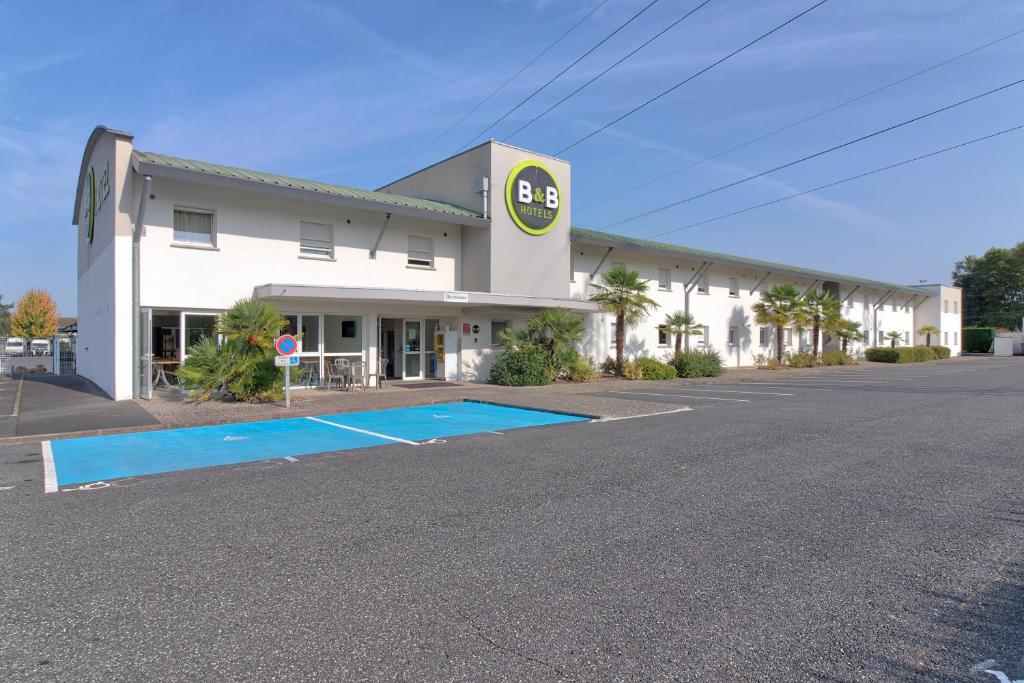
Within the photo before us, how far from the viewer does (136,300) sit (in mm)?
14047

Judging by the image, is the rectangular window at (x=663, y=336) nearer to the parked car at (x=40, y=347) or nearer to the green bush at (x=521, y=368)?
the green bush at (x=521, y=368)

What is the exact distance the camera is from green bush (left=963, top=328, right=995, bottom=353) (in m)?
63.9

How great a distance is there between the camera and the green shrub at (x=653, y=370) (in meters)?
23.2

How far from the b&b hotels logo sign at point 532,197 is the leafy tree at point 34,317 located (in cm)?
4904

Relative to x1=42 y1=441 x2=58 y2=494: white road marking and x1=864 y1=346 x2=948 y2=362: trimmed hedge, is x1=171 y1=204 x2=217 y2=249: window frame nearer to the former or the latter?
x1=42 y1=441 x2=58 y2=494: white road marking

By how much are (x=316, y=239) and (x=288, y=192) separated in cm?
186

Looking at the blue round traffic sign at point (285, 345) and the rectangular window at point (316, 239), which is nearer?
the blue round traffic sign at point (285, 345)

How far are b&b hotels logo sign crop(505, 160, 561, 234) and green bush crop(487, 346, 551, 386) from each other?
4.31 metres

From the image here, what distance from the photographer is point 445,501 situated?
19.5 ft

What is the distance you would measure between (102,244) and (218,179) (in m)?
5.29

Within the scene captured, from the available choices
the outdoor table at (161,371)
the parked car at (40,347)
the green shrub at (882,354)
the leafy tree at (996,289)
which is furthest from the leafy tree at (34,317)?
the leafy tree at (996,289)

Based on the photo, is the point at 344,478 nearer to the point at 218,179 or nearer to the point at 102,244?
the point at 218,179

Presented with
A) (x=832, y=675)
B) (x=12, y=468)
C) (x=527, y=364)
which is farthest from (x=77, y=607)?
(x=527, y=364)

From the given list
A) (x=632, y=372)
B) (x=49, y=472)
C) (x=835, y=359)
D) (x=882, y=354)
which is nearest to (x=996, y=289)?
(x=882, y=354)
